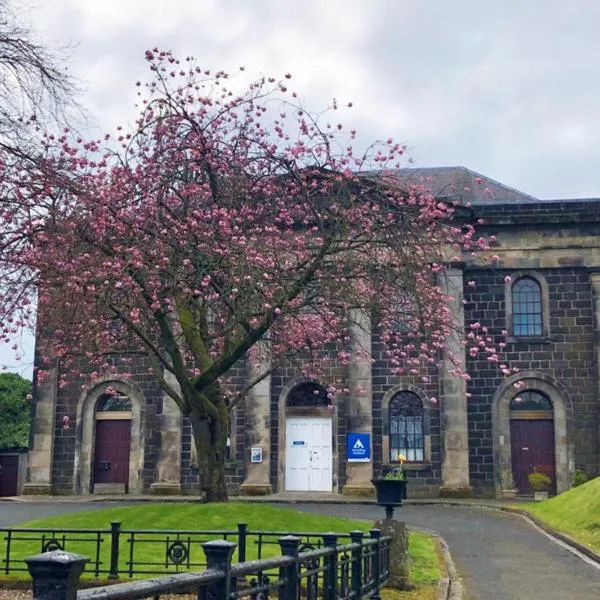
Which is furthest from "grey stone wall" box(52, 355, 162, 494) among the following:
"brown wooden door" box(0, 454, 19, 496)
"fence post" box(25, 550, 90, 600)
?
"fence post" box(25, 550, 90, 600)

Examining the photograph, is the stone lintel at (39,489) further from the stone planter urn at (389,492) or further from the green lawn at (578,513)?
the stone planter urn at (389,492)

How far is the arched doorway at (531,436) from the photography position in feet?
90.5

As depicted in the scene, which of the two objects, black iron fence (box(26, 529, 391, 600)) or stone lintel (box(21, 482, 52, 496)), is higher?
black iron fence (box(26, 529, 391, 600))

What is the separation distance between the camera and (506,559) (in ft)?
48.2

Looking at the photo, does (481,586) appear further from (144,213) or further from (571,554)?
(144,213)

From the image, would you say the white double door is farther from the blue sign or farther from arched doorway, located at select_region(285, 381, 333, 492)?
the blue sign

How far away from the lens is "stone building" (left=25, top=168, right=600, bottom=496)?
27.6 meters

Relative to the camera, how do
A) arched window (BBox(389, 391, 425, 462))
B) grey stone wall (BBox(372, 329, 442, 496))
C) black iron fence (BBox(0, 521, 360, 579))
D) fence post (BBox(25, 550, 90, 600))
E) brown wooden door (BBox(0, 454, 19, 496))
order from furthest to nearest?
1. brown wooden door (BBox(0, 454, 19, 496))
2. arched window (BBox(389, 391, 425, 462))
3. grey stone wall (BBox(372, 329, 442, 496))
4. black iron fence (BBox(0, 521, 360, 579))
5. fence post (BBox(25, 550, 90, 600))

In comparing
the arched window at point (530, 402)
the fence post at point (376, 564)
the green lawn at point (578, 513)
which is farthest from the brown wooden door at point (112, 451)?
the fence post at point (376, 564)

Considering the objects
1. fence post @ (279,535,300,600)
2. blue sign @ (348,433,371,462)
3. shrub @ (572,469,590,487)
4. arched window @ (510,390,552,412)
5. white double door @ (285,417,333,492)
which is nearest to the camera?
fence post @ (279,535,300,600)

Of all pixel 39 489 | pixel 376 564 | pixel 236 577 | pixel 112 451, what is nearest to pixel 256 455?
pixel 112 451

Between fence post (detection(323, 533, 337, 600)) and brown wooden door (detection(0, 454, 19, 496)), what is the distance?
2712cm

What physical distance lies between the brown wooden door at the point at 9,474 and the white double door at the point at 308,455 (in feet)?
36.0

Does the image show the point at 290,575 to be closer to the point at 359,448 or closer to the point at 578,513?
the point at 578,513
